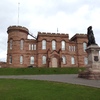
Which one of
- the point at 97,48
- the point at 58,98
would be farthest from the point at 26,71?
the point at 58,98

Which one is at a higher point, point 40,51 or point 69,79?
point 40,51

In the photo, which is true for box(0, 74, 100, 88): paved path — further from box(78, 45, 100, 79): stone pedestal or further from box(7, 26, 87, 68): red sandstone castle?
box(7, 26, 87, 68): red sandstone castle

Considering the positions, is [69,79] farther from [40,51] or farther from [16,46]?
[16,46]

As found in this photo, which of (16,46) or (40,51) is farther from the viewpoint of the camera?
(40,51)

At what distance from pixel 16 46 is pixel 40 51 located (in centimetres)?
645

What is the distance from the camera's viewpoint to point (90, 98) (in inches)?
392

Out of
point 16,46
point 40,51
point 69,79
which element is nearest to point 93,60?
point 69,79

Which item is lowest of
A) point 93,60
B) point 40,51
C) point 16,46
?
point 93,60

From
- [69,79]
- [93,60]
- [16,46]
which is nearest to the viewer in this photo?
[69,79]

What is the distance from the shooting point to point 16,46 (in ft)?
161

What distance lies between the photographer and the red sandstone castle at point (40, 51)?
48.6m

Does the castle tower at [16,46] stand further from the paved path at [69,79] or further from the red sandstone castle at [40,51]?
the paved path at [69,79]

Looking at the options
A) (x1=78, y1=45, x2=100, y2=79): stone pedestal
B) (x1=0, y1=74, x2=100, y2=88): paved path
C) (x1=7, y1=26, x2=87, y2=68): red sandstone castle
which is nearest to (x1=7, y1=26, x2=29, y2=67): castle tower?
(x1=7, y1=26, x2=87, y2=68): red sandstone castle

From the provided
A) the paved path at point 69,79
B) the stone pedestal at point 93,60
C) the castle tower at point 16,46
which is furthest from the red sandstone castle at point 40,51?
the stone pedestal at point 93,60
